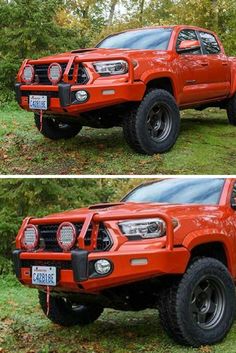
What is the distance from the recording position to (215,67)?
1004cm

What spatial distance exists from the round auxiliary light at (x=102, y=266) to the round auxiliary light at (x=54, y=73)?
9.98ft

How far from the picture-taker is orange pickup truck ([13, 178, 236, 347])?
210 inches

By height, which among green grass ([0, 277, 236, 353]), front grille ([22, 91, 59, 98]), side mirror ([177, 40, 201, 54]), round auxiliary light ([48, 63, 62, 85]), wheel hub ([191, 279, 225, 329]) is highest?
side mirror ([177, 40, 201, 54])

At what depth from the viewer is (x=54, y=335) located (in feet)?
21.3

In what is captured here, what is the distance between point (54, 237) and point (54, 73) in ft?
8.41

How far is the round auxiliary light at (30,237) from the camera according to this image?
235 inches

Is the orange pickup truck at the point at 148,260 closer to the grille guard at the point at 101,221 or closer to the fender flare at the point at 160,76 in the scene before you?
the grille guard at the point at 101,221

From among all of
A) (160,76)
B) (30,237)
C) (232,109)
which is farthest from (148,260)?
(232,109)

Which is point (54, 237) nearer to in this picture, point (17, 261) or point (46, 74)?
point (17, 261)

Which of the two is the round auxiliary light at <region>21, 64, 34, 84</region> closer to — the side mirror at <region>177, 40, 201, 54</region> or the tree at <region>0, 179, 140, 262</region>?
the side mirror at <region>177, 40, 201, 54</region>

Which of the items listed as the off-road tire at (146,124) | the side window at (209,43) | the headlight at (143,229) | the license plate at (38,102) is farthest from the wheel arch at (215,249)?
the side window at (209,43)

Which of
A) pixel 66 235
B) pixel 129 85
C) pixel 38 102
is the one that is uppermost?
pixel 129 85

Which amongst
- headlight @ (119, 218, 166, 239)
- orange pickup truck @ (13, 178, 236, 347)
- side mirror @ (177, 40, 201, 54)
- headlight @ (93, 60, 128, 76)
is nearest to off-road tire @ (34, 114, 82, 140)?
side mirror @ (177, 40, 201, 54)

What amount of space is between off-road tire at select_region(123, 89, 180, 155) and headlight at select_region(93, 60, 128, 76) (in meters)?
0.49
